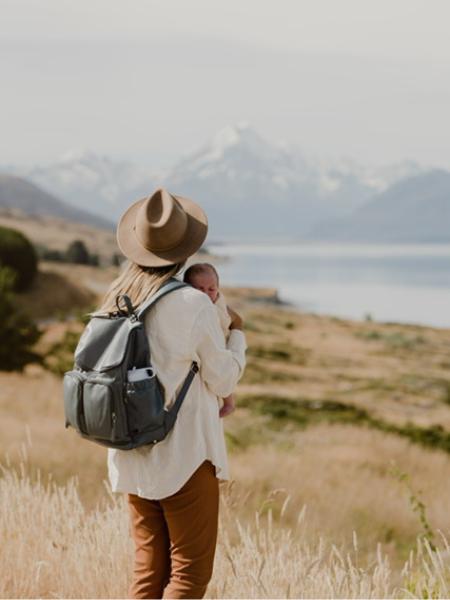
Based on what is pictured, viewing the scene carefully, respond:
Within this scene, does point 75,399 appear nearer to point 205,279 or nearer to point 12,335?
point 205,279

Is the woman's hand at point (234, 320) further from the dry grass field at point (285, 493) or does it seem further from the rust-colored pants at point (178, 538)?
the dry grass field at point (285, 493)

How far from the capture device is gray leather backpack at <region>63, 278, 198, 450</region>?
280 centimetres

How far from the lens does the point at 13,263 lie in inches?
1119

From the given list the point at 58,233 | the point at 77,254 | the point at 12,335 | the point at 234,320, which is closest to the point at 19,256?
the point at 12,335

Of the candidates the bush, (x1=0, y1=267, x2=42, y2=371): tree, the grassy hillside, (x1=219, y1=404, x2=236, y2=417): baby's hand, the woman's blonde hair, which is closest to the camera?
the woman's blonde hair

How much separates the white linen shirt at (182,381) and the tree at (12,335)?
12871 millimetres

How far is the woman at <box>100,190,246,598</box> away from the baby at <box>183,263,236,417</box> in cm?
10

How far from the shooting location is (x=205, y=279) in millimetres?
3041

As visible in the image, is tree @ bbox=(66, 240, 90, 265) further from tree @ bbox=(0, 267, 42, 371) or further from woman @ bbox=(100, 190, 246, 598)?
woman @ bbox=(100, 190, 246, 598)

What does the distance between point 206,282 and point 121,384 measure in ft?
1.79

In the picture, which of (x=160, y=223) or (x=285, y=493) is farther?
(x=285, y=493)

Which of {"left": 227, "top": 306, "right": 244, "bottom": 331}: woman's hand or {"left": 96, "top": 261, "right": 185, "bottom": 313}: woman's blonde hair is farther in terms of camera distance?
{"left": 227, "top": 306, "right": 244, "bottom": 331}: woman's hand

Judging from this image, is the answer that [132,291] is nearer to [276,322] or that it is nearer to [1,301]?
[1,301]

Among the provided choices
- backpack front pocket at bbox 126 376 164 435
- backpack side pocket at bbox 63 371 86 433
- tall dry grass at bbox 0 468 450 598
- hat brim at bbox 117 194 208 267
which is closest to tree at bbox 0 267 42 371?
tall dry grass at bbox 0 468 450 598
